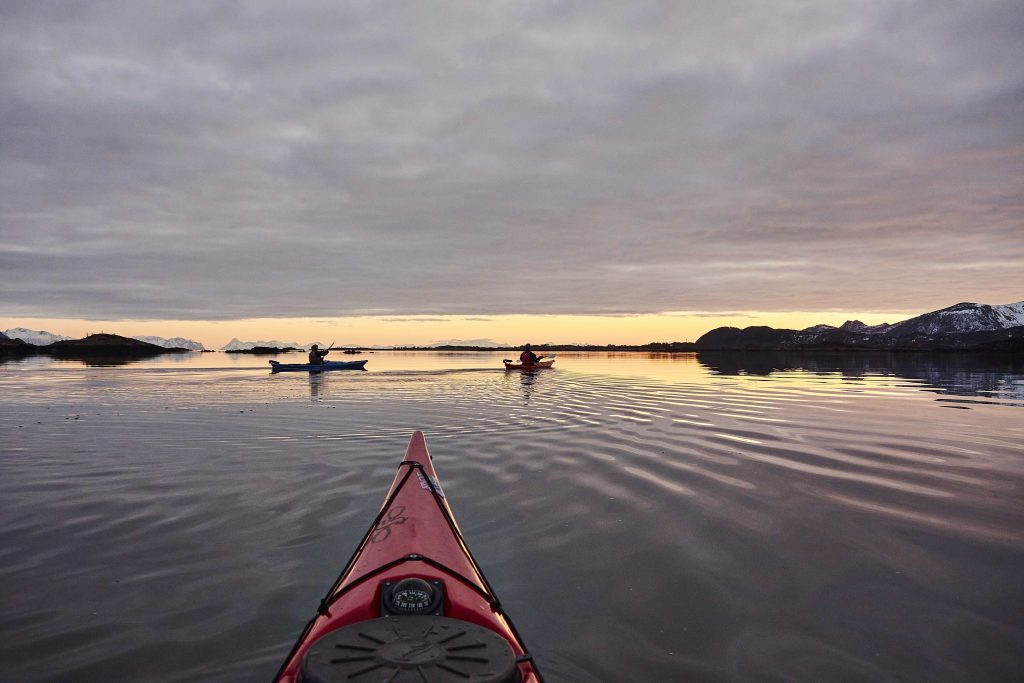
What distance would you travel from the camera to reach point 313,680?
252cm

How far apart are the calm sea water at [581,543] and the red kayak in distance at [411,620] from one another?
844 mm

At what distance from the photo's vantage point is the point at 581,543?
20.0 feet

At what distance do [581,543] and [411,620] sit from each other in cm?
335

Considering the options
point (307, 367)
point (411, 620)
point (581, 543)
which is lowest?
point (581, 543)

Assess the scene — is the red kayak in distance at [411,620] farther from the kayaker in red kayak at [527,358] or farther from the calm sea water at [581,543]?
the kayaker in red kayak at [527,358]

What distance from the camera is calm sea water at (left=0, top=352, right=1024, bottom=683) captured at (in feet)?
13.2

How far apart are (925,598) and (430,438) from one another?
9.38m

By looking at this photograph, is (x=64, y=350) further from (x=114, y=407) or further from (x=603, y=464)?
(x=603, y=464)

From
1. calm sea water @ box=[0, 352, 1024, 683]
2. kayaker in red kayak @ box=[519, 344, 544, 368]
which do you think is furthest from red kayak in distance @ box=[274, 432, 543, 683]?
kayaker in red kayak @ box=[519, 344, 544, 368]

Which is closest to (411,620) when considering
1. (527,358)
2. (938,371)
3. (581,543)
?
(581,543)

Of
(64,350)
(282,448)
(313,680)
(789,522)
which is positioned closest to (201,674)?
(313,680)

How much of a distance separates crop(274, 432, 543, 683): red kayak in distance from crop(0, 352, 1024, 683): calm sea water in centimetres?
84

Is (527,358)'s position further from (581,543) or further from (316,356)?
(581,543)

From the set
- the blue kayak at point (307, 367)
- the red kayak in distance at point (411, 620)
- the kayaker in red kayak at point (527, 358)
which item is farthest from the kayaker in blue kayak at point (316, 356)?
the red kayak in distance at point (411, 620)
